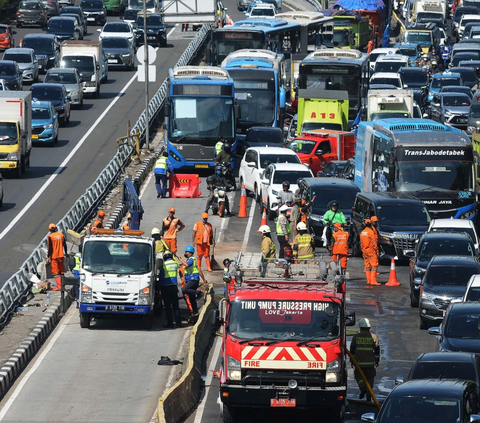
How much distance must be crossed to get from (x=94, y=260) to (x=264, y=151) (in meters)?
14.9

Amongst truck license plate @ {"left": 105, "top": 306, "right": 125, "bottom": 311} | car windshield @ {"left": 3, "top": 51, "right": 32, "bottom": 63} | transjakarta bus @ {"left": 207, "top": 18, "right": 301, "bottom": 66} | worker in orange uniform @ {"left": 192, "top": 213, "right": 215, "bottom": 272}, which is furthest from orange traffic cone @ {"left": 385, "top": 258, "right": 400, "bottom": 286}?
car windshield @ {"left": 3, "top": 51, "right": 32, "bottom": 63}

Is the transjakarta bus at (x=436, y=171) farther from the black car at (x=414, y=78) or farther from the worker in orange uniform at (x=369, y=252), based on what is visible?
the black car at (x=414, y=78)

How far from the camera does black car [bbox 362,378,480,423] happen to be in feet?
50.2

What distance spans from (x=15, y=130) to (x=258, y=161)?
315 inches

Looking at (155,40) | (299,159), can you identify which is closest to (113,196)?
(299,159)

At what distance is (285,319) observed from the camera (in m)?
18.0

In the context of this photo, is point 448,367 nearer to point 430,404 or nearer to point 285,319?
point 285,319

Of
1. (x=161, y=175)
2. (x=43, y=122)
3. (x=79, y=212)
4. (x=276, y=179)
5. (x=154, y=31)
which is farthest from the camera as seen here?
(x=154, y=31)

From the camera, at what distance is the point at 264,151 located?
128 feet

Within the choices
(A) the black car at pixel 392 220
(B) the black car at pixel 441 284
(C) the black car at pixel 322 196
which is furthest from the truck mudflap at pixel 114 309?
(C) the black car at pixel 322 196

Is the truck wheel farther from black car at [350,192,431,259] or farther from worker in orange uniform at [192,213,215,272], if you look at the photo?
black car at [350,192,431,259]

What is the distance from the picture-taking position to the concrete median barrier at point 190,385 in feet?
58.4

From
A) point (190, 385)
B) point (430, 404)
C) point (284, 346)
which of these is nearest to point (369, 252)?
point (190, 385)

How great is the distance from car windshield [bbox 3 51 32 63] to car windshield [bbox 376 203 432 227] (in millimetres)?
30684
